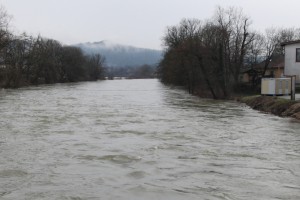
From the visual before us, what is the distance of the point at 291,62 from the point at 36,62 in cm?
6897

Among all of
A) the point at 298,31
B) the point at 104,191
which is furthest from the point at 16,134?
the point at 298,31

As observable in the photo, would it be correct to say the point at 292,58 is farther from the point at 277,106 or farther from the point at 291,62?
the point at 277,106

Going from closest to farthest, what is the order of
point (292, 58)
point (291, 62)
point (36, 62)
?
point (292, 58) < point (291, 62) < point (36, 62)

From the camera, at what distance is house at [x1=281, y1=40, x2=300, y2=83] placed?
126 feet

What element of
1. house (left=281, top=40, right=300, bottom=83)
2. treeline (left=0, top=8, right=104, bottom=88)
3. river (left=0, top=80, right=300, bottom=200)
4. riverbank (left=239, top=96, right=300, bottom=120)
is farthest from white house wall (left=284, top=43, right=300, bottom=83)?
treeline (left=0, top=8, right=104, bottom=88)

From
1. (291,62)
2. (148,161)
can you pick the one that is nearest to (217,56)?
(291,62)

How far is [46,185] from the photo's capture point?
953cm

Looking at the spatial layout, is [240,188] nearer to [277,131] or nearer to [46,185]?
[46,185]

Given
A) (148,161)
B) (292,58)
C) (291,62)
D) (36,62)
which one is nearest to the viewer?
(148,161)

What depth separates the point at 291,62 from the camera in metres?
39.1

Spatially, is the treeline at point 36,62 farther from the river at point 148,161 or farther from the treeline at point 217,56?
the river at point 148,161

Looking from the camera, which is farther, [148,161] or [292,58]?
[292,58]

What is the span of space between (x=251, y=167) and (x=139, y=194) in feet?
13.3

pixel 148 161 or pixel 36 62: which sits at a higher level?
pixel 36 62
